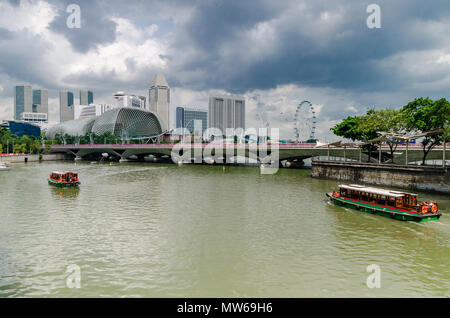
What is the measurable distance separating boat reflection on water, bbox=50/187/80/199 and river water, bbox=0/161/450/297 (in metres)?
4.54

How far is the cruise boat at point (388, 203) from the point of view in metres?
24.6

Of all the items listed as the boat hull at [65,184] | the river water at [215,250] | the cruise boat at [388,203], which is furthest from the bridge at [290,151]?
the boat hull at [65,184]

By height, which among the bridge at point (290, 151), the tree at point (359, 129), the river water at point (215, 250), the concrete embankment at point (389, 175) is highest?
the tree at point (359, 129)

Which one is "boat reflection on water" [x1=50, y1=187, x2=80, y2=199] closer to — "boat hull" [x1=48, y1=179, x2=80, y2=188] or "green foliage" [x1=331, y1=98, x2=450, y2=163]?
"boat hull" [x1=48, y1=179, x2=80, y2=188]

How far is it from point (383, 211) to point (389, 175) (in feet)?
73.6

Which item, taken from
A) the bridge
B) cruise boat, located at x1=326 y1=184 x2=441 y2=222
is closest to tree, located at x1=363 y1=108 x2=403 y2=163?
the bridge

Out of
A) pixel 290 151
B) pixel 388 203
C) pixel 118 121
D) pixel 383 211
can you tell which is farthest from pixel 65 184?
pixel 118 121

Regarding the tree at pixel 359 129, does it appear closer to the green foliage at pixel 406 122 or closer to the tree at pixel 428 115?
the green foliage at pixel 406 122

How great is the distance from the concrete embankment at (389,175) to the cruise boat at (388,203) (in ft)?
51.3

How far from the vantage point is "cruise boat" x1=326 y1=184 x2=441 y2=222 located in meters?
24.6

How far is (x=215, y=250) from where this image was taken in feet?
61.1

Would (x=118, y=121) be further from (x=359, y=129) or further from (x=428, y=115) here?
(x=428, y=115)
